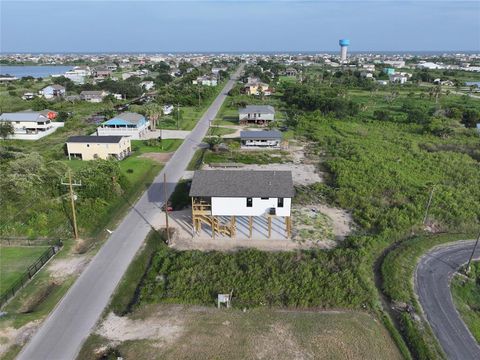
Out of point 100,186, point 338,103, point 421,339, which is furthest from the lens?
point 338,103

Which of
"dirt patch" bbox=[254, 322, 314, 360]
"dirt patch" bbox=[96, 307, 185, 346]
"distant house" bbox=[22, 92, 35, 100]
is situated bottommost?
"dirt patch" bbox=[254, 322, 314, 360]

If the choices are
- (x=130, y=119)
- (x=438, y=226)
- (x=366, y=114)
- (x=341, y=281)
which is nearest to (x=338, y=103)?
(x=366, y=114)

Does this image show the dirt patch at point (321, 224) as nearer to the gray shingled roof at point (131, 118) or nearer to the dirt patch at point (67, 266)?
the dirt patch at point (67, 266)

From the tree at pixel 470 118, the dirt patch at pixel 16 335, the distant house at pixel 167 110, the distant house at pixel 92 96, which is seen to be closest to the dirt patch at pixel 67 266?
the dirt patch at pixel 16 335

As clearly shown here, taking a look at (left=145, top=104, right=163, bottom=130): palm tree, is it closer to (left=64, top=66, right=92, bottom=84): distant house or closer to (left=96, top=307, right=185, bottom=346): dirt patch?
(left=96, top=307, right=185, bottom=346): dirt patch

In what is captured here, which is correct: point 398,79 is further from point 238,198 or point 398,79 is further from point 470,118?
point 238,198

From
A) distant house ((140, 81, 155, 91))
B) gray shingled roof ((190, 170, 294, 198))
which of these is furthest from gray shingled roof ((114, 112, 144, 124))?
distant house ((140, 81, 155, 91))

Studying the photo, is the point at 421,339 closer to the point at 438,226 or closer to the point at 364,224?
the point at 364,224

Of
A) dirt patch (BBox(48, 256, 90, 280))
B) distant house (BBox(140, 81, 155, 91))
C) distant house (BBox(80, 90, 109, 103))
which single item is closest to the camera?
dirt patch (BBox(48, 256, 90, 280))
